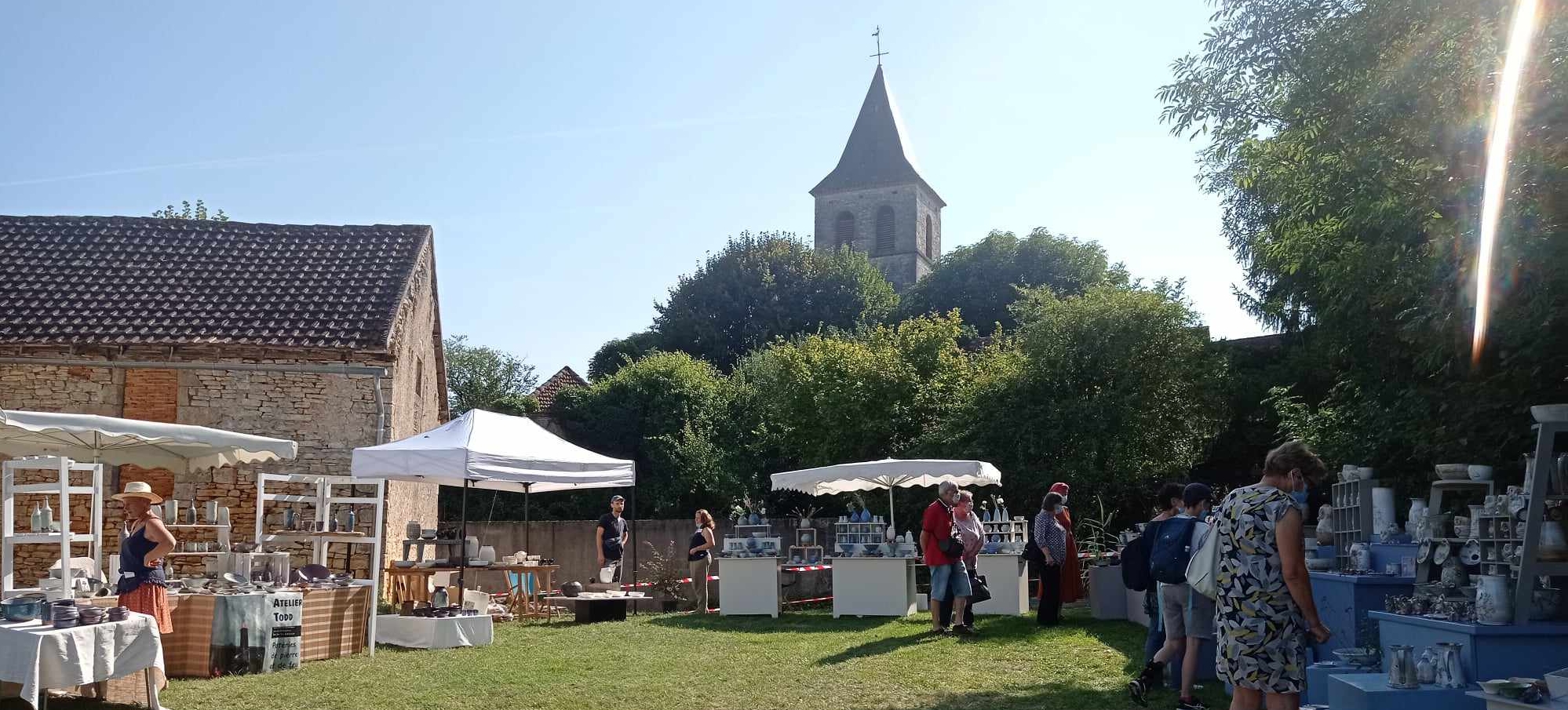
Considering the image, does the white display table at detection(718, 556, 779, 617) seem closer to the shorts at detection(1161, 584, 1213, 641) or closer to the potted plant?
the potted plant

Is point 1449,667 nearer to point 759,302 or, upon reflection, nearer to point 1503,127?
point 1503,127

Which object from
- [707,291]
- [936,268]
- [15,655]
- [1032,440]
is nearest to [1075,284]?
[936,268]

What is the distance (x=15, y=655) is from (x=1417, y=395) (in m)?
11.0

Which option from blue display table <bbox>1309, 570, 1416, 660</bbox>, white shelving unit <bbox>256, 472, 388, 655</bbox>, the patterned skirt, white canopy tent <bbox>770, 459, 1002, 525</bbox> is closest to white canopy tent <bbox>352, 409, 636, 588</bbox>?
white shelving unit <bbox>256, 472, 388, 655</bbox>

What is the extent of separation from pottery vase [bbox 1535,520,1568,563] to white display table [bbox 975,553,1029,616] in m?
8.54

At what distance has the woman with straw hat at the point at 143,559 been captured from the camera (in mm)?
8203

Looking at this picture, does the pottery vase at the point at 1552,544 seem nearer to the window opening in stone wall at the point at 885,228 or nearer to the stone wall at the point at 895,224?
the stone wall at the point at 895,224

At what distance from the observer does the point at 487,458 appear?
40.0 ft

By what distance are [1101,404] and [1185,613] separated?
11.9m

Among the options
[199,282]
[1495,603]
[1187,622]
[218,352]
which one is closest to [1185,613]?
[1187,622]

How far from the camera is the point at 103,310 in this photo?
17125 millimetres

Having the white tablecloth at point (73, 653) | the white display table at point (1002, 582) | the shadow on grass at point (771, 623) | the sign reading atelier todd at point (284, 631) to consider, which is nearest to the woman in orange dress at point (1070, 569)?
the white display table at point (1002, 582)

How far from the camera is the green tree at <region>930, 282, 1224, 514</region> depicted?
63.2ft

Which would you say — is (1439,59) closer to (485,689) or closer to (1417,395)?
(1417,395)
